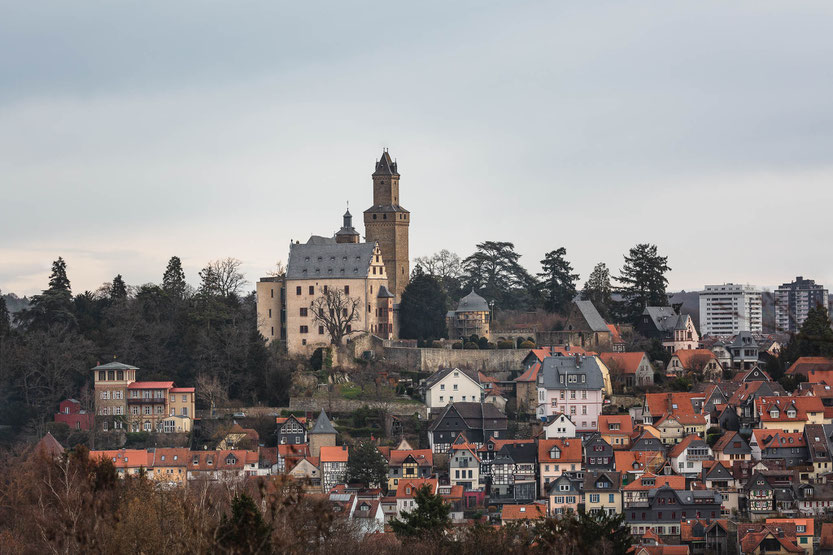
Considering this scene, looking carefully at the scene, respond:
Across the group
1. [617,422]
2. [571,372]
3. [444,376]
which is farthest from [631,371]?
[444,376]

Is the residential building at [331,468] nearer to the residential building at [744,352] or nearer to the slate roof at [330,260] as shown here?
the slate roof at [330,260]

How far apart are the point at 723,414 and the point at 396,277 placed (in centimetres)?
1819

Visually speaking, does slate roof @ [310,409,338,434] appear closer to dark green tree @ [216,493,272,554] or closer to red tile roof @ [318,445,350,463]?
red tile roof @ [318,445,350,463]

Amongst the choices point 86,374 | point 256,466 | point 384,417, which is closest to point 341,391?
point 384,417

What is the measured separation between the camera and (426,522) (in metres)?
46.0

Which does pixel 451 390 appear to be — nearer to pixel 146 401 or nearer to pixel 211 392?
pixel 211 392

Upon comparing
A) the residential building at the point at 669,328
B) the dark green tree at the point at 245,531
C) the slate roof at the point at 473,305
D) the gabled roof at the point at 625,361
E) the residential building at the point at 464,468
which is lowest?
the residential building at the point at 464,468

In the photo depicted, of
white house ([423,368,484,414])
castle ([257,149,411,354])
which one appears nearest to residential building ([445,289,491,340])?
castle ([257,149,411,354])

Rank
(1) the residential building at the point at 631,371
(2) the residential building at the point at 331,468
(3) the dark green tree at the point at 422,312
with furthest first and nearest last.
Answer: (3) the dark green tree at the point at 422,312
(1) the residential building at the point at 631,371
(2) the residential building at the point at 331,468

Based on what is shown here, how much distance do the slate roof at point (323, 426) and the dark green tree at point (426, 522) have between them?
11963mm

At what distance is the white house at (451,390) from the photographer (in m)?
62.8

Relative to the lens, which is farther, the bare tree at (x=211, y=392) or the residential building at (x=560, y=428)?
the bare tree at (x=211, y=392)

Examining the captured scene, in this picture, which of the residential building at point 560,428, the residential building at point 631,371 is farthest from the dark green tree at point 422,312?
the residential building at point 560,428

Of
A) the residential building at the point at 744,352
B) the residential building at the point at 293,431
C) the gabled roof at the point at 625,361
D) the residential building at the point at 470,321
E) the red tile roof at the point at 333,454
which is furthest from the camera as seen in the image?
the residential building at the point at 744,352
